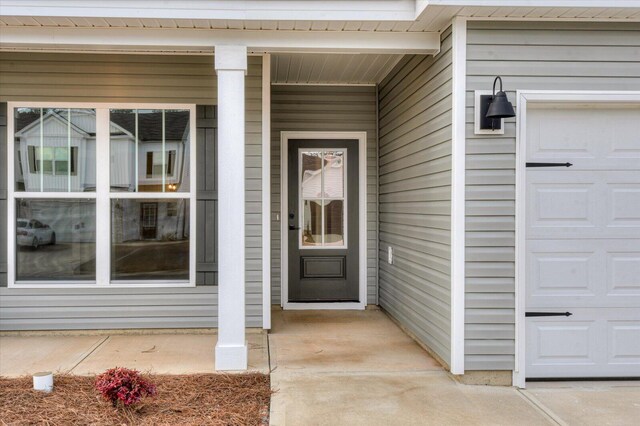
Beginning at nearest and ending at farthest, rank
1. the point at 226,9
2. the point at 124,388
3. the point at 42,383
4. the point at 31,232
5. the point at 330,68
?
the point at 124,388 < the point at 42,383 < the point at 226,9 < the point at 31,232 < the point at 330,68

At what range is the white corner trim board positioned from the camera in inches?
132

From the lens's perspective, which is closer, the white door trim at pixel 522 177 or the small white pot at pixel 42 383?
the small white pot at pixel 42 383

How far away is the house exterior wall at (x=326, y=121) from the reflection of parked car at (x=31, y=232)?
7.46 ft

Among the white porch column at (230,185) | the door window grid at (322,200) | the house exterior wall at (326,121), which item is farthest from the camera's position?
the door window grid at (322,200)

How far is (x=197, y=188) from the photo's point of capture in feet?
15.0

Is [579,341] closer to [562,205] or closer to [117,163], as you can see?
[562,205]

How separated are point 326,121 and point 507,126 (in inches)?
102

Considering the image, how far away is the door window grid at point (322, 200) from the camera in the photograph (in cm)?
568

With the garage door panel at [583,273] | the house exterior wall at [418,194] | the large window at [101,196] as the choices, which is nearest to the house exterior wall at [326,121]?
the house exterior wall at [418,194]

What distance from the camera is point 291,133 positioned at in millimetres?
5586

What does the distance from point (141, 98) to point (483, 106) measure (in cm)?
305

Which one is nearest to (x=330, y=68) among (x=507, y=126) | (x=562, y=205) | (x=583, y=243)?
(x=507, y=126)

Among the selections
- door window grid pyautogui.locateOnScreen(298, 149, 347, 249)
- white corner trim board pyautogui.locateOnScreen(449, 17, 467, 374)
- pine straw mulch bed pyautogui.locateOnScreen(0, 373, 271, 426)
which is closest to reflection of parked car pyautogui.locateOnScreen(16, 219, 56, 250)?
pine straw mulch bed pyautogui.locateOnScreen(0, 373, 271, 426)

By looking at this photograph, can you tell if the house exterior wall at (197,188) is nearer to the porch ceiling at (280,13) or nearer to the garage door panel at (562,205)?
the porch ceiling at (280,13)
